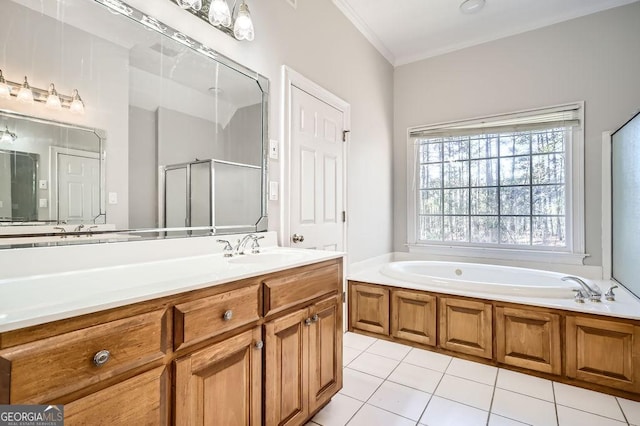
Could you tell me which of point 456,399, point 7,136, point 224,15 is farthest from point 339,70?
point 456,399

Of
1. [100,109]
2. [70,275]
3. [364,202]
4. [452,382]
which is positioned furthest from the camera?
[364,202]

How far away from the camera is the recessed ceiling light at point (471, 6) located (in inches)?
103

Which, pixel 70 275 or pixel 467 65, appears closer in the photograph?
pixel 70 275

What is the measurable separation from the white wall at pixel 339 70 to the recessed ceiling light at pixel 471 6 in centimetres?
87

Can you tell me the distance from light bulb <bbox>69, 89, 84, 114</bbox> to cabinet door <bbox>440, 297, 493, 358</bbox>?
2.45 meters

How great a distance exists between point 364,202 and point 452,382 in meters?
1.68

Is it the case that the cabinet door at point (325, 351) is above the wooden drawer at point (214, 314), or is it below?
below

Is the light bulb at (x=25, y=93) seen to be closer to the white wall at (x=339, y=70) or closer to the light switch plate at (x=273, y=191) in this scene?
the white wall at (x=339, y=70)

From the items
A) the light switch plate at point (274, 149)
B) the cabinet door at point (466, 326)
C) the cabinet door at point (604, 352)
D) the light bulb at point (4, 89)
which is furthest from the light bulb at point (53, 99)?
the cabinet door at point (604, 352)

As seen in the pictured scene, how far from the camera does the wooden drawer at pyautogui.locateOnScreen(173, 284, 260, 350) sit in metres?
0.96

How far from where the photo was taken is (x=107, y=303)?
30.3 inches

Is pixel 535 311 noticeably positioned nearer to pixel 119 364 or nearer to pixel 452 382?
pixel 452 382

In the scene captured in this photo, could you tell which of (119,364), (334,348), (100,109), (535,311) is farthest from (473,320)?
(100,109)

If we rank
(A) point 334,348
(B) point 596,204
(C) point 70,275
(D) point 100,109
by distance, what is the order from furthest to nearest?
(B) point 596,204
(A) point 334,348
(D) point 100,109
(C) point 70,275
